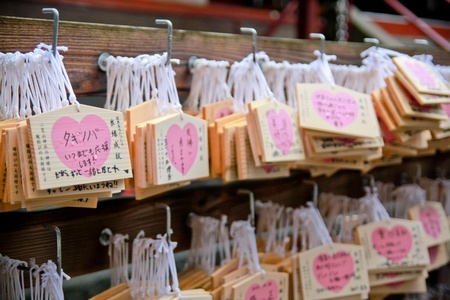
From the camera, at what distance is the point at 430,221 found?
1.91m

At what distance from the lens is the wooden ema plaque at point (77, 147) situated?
92 centimetres

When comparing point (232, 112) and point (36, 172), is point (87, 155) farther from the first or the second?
point (232, 112)

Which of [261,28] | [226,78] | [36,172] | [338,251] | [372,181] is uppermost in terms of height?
[261,28]

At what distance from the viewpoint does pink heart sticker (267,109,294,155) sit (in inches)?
51.4

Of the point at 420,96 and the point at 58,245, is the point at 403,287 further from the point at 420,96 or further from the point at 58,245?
the point at 58,245

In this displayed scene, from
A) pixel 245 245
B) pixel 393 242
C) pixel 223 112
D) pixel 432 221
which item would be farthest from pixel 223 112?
pixel 432 221

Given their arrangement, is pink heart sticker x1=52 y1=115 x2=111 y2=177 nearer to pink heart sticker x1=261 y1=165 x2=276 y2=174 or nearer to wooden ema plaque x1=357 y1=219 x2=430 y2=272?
pink heart sticker x1=261 y1=165 x2=276 y2=174

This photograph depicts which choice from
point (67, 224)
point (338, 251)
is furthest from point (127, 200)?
point (338, 251)

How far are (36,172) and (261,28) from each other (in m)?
2.79

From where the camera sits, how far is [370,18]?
3523mm

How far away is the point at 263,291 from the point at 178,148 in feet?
1.47

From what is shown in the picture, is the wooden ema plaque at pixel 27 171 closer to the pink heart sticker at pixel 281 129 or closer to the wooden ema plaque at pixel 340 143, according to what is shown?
the pink heart sticker at pixel 281 129

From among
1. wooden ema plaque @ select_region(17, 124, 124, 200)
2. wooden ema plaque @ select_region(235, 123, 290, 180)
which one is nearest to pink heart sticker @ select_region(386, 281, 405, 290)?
wooden ema plaque @ select_region(235, 123, 290, 180)

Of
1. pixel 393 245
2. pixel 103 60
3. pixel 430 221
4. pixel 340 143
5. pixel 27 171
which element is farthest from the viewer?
pixel 430 221
